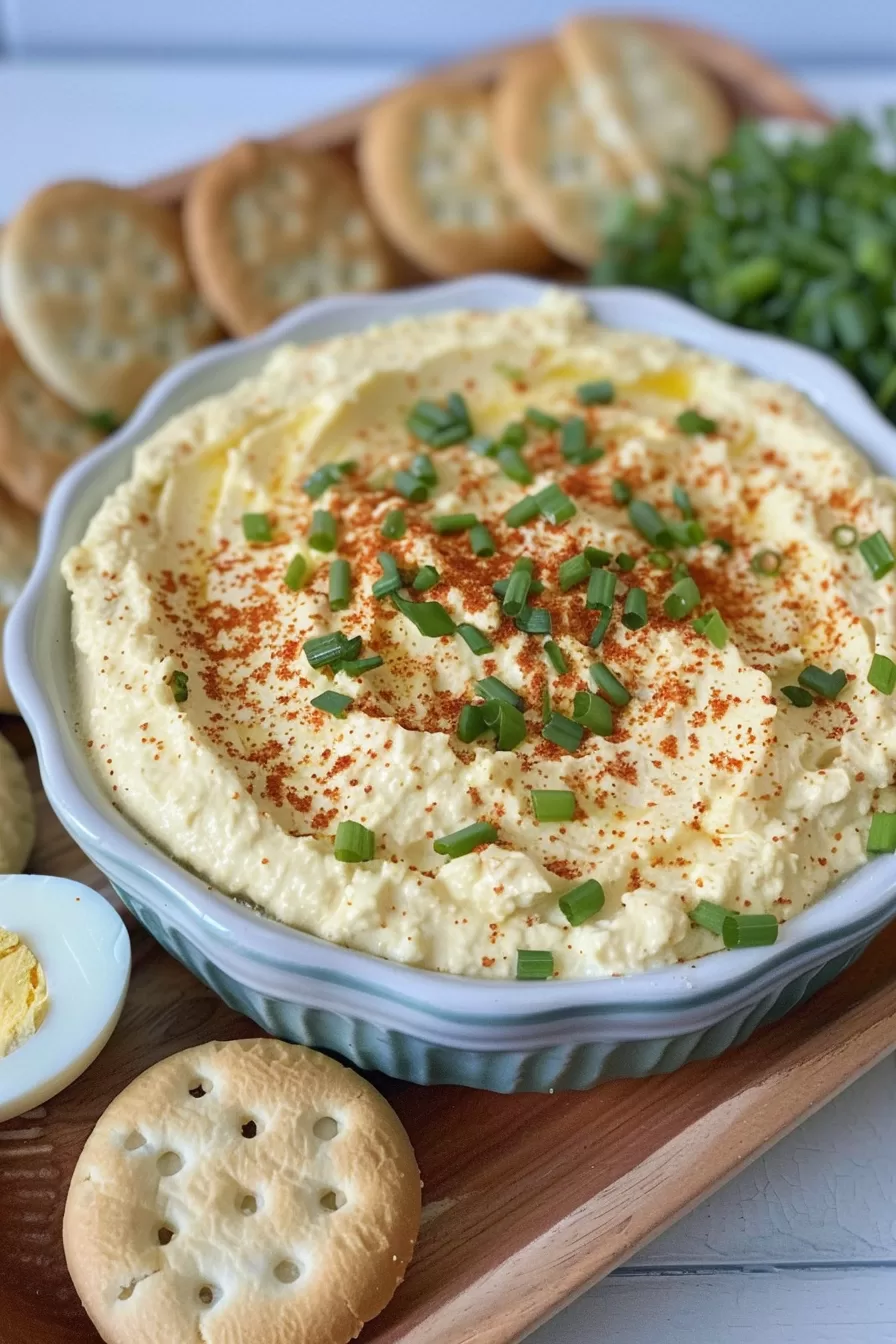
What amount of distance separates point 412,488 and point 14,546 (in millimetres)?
1447

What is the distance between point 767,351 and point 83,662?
2301 millimetres

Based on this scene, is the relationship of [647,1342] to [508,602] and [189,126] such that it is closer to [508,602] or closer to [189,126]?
[508,602]

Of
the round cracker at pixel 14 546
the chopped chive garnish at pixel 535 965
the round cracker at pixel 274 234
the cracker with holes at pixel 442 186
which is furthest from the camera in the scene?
the cracker with holes at pixel 442 186

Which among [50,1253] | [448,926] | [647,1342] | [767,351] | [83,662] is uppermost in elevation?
[767,351]

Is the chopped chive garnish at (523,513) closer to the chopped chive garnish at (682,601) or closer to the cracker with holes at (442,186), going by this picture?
the chopped chive garnish at (682,601)

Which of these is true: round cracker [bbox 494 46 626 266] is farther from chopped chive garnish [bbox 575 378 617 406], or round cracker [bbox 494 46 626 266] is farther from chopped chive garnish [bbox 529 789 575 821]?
chopped chive garnish [bbox 529 789 575 821]

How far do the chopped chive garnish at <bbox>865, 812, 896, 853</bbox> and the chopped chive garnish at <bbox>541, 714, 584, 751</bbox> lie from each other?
681mm

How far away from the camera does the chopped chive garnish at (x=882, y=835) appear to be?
298 centimetres

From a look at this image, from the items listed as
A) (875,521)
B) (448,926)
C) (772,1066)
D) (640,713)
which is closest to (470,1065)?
(448,926)

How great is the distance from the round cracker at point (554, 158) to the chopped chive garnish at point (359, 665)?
8.06 ft

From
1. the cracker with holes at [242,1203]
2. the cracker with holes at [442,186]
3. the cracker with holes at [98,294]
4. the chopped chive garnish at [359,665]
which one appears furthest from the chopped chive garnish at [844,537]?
the cracker with holes at [98,294]

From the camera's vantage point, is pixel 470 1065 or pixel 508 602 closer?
pixel 470 1065

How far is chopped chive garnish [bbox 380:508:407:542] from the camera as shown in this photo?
11.4 feet

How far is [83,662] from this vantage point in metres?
3.34
